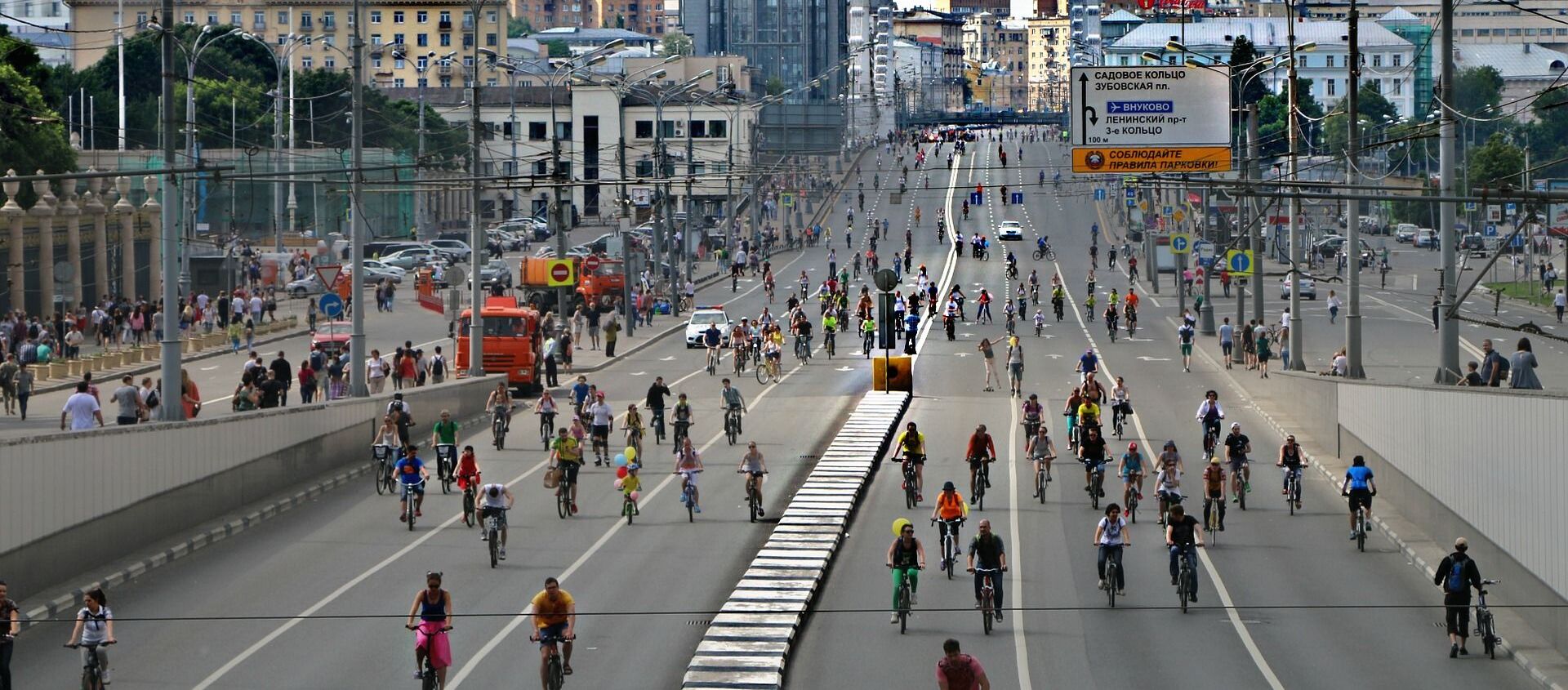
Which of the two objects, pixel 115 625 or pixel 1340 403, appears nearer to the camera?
pixel 115 625

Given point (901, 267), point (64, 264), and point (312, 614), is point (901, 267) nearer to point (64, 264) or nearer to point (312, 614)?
point (64, 264)

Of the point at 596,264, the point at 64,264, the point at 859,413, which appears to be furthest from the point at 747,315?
the point at 859,413

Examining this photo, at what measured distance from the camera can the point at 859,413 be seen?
136ft

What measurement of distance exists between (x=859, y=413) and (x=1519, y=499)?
19.9 metres

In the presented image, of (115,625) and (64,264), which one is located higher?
(64,264)

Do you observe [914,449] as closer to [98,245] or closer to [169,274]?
[169,274]

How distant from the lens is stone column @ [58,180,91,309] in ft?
206

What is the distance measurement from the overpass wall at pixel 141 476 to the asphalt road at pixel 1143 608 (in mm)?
8616

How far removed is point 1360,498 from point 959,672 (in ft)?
42.6

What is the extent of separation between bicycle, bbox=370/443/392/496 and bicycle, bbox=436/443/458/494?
79 cm

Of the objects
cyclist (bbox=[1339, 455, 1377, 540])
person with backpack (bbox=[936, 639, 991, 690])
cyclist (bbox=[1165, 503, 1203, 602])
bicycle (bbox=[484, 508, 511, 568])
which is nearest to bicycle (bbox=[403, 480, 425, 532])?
bicycle (bbox=[484, 508, 511, 568])

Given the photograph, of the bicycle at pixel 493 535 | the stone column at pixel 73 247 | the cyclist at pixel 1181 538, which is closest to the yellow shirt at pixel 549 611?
the bicycle at pixel 493 535

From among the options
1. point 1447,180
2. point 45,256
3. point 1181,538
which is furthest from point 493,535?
point 45,256

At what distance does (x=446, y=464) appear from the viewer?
32469 millimetres
